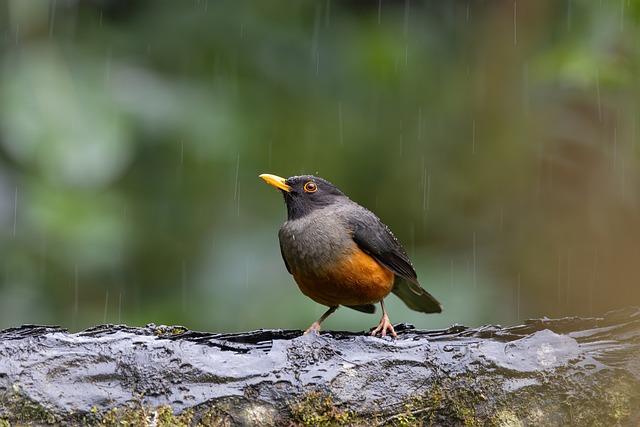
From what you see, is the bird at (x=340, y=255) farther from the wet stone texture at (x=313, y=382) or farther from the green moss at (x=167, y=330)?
the wet stone texture at (x=313, y=382)

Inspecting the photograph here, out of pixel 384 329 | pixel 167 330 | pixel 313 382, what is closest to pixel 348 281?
pixel 384 329

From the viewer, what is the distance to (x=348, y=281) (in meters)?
4.35

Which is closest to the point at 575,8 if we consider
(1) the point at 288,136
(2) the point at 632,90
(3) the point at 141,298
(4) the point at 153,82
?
(2) the point at 632,90

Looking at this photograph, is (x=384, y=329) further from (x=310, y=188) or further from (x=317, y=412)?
(x=317, y=412)

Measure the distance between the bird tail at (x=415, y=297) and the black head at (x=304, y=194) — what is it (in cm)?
53

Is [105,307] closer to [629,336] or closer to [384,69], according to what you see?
[384,69]

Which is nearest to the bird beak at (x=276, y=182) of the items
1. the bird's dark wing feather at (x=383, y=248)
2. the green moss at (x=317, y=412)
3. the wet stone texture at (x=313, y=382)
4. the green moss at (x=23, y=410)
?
the bird's dark wing feather at (x=383, y=248)

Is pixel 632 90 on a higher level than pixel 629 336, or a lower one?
higher

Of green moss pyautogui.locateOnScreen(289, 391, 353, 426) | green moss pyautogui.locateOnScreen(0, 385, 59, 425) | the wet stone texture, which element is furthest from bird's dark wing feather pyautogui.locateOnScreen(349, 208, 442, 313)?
green moss pyautogui.locateOnScreen(0, 385, 59, 425)

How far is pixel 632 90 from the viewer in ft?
18.4

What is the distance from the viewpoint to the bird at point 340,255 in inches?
173

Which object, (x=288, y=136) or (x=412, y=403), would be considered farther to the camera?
(x=288, y=136)

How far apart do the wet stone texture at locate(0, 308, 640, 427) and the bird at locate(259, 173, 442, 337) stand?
90 cm

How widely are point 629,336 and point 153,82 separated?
337 centimetres
